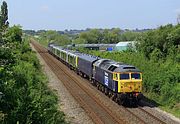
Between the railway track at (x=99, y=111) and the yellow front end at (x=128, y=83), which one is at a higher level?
the yellow front end at (x=128, y=83)

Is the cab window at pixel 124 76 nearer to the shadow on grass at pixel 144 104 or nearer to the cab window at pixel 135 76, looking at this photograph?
the cab window at pixel 135 76

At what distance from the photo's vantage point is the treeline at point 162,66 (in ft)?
93.4

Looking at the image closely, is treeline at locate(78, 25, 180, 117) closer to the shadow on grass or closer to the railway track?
the shadow on grass

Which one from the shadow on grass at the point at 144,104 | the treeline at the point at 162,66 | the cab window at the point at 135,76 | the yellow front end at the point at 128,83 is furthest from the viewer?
the treeline at the point at 162,66

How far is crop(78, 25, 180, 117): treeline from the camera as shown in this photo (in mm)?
28477

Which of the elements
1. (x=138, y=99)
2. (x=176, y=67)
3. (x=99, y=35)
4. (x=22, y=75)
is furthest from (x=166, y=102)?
(x=99, y=35)

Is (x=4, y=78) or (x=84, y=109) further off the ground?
(x=4, y=78)

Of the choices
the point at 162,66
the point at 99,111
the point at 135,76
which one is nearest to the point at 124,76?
the point at 135,76

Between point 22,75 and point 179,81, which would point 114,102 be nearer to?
point 179,81

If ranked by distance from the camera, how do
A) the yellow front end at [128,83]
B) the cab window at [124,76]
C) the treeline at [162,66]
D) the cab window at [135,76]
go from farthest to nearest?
1. the treeline at [162,66]
2. the cab window at [135,76]
3. the cab window at [124,76]
4. the yellow front end at [128,83]

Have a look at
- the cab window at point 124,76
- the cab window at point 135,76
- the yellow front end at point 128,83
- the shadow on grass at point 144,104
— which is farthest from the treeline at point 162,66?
the cab window at point 124,76

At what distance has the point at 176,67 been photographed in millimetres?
32969

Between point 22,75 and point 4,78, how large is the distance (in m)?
4.14

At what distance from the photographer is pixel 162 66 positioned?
3628 centimetres
